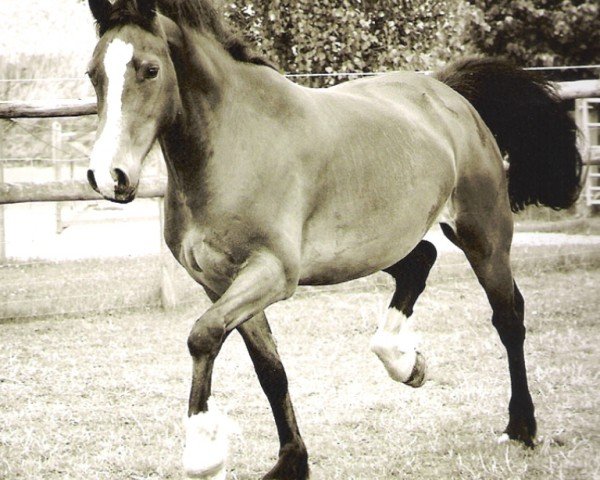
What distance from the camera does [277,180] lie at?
3357mm

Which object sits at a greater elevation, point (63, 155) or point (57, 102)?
point (57, 102)

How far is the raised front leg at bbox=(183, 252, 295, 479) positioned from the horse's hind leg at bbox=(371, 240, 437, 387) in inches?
52.9

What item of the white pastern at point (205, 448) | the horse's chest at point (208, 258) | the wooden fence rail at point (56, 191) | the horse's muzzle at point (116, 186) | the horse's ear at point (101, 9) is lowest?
the wooden fence rail at point (56, 191)

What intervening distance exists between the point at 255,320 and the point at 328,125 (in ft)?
2.88

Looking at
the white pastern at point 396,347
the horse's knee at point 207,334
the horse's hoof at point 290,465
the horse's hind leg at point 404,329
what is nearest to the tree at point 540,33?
the horse's hind leg at point 404,329

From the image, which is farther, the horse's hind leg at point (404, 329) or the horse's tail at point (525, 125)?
the horse's tail at point (525, 125)

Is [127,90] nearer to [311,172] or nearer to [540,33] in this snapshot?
[311,172]

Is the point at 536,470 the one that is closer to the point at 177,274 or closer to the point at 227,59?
the point at 227,59

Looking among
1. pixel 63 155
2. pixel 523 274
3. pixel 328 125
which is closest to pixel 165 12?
pixel 328 125

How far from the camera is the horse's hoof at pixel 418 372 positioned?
443cm

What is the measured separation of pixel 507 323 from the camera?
4.38 metres

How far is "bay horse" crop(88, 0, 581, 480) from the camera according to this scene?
2963mm

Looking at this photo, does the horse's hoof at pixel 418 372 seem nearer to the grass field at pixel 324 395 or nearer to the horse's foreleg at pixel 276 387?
the grass field at pixel 324 395

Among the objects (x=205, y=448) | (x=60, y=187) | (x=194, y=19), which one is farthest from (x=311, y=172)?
(x=60, y=187)
